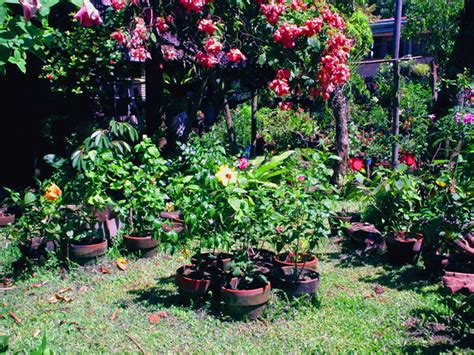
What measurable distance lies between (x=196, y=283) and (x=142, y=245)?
4.33ft

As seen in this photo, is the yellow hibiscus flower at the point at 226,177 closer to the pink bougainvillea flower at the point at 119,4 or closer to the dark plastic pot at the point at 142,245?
the dark plastic pot at the point at 142,245

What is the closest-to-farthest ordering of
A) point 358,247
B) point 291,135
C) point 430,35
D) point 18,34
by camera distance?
point 18,34 → point 358,247 → point 291,135 → point 430,35

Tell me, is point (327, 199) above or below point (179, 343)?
above

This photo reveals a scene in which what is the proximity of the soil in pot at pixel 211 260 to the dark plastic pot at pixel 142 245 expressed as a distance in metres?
1.02

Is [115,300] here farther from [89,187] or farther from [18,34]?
[18,34]

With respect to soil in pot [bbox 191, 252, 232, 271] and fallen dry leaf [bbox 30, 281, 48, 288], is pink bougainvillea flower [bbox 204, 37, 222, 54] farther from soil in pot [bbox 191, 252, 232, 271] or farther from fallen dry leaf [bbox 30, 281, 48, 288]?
fallen dry leaf [bbox 30, 281, 48, 288]

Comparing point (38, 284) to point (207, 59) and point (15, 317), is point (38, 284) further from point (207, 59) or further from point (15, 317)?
point (207, 59)

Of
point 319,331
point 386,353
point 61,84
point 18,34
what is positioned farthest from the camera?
point 61,84

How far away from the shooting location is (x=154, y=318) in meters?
3.77

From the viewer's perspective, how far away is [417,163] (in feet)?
25.2

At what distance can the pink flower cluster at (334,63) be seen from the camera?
19.9 ft

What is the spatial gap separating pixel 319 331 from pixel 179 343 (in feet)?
2.93

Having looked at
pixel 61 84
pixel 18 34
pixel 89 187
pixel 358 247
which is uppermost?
pixel 18 34

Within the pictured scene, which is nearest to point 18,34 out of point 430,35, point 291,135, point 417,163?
point 417,163
